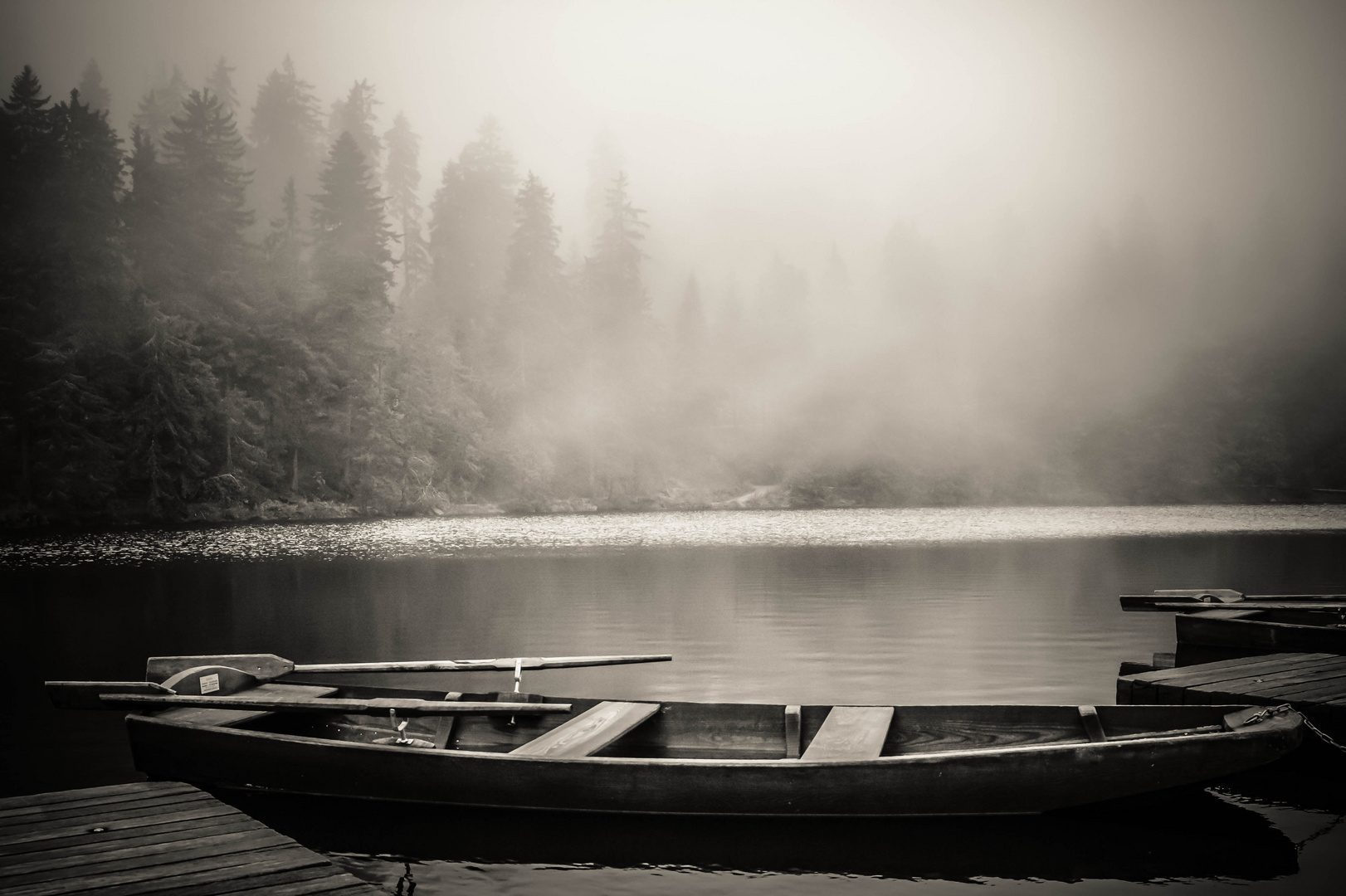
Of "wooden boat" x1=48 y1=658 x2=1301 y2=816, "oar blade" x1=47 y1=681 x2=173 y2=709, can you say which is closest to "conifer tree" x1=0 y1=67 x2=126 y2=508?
"oar blade" x1=47 y1=681 x2=173 y2=709

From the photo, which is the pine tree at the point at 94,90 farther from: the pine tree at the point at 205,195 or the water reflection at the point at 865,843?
the water reflection at the point at 865,843

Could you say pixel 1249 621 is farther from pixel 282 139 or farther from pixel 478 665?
pixel 282 139

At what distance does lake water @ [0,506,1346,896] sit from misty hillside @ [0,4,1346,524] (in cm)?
1587

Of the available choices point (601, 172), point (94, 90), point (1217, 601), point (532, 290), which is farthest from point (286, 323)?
point (1217, 601)

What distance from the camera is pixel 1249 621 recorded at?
13.0m

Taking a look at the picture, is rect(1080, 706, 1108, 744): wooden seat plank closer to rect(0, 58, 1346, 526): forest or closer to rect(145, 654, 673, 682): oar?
rect(145, 654, 673, 682): oar

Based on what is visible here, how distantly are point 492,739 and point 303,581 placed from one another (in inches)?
816

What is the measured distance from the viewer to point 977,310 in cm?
11950

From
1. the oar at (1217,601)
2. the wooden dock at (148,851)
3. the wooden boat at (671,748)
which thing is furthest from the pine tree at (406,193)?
the wooden dock at (148,851)

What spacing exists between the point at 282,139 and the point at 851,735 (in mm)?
99133

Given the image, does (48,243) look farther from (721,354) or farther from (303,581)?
(721,354)

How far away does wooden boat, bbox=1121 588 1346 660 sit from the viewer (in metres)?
12.5

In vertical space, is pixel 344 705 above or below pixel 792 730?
above

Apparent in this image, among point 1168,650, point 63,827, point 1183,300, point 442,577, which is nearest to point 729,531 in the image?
point 442,577
